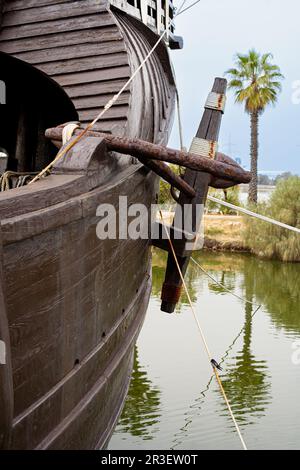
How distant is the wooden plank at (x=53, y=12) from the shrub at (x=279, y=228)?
14583 millimetres

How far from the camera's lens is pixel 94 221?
10.8 ft

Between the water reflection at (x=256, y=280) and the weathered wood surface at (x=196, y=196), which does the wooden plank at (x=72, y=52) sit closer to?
the weathered wood surface at (x=196, y=196)

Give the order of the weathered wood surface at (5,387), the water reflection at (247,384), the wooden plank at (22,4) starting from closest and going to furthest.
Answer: the weathered wood surface at (5,387) → the wooden plank at (22,4) → the water reflection at (247,384)

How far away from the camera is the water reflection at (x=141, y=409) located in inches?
286

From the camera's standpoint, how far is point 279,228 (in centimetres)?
1947

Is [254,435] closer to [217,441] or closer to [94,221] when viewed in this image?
[217,441]

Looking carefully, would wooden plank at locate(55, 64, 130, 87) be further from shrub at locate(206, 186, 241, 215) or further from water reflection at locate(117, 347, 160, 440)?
shrub at locate(206, 186, 241, 215)

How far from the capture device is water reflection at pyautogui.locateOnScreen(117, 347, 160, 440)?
7.26 meters

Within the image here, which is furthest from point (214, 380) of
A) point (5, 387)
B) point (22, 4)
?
point (5, 387)

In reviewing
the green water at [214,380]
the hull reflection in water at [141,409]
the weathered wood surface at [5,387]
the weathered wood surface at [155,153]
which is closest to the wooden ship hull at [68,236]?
the weathered wood surface at [5,387]

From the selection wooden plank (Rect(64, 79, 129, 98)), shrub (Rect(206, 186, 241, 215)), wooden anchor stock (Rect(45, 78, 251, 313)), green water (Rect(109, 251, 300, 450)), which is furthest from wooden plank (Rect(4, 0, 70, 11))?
shrub (Rect(206, 186, 241, 215))

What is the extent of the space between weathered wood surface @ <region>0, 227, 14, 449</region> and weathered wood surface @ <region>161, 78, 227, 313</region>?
2727mm
